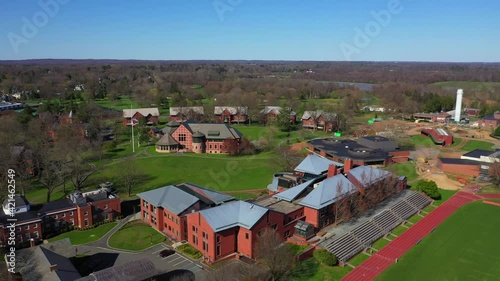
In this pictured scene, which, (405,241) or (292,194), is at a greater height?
(292,194)

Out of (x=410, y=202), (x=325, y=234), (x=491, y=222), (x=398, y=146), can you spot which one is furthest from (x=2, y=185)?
(x=398, y=146)

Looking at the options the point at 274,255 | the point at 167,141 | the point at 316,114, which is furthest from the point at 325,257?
the point at 316,114

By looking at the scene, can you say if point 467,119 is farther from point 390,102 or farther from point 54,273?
point 54,273

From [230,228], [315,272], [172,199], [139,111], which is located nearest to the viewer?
[315,272]

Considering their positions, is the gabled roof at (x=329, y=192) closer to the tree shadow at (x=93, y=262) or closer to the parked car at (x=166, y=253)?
the parked car at (x=166, y=253)

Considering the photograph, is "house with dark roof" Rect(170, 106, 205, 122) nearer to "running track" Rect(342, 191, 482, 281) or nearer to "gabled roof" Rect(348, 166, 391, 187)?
"gabled roof" Rect(348, 166, 391, 187)

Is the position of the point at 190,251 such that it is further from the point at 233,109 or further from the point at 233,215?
the point at 233,109
